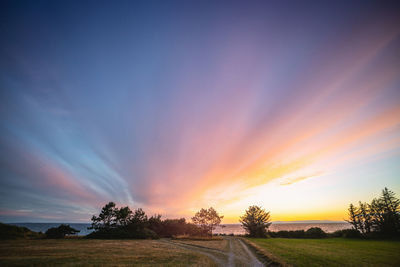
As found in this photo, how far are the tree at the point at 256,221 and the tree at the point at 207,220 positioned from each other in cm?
1253

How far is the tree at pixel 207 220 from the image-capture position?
55.6 meters

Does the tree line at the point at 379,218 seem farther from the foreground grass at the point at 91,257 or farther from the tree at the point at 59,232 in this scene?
the tree at the point at 59,232

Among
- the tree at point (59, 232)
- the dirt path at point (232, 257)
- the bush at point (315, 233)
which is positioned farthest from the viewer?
the bush at point (315, 233)

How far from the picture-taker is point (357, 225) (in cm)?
5016

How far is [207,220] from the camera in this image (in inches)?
2200

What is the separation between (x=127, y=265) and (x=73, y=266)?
4.00 metres

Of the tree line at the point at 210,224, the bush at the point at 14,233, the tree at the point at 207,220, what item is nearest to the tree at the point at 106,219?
the tree line at the point at 210,224

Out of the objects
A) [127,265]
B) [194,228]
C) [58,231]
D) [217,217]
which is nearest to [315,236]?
[217,217]

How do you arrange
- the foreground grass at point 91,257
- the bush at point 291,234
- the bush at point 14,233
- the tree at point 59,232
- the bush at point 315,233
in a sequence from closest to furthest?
the foreground grass at point 91,257 → the bush at point 14,233 → the tree at point 59,232 → the bush at point 315,233 → the bush at point 291,234

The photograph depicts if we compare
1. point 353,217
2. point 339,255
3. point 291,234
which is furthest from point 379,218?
point 339,255

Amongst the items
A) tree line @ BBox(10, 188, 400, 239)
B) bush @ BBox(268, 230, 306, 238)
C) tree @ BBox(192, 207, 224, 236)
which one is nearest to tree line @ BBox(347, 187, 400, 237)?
tree line @ BBox(10, 188, 400, 239)

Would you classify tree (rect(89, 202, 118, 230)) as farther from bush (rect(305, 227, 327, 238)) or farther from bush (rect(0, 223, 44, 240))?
bush (rect(305, 227, 327, 238))

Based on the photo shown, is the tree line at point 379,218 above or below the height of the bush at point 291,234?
above

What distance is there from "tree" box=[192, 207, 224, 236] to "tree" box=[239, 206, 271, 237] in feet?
41.1
